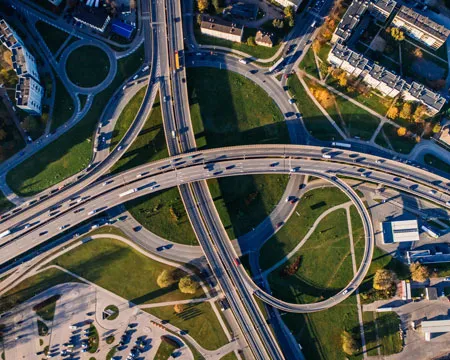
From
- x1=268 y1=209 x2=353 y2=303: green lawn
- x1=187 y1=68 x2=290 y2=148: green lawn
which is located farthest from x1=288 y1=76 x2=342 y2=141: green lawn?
x1=268 y1=209 x2=353 y2=303: green lawn

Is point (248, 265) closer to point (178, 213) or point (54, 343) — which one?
point (178, 213)

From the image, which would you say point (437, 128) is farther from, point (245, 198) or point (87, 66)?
point (87, 66)

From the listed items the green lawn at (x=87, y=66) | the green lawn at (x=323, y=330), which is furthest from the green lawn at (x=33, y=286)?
the green lawn at (x=323, y=330)

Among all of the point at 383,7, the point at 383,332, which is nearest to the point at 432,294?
the point at 383,332

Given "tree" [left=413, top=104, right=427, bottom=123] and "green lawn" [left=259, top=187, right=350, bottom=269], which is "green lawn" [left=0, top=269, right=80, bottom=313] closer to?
"green lawn" [left=259, top=187, right=350, bottom=269]

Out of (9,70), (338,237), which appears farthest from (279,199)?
(9,70)

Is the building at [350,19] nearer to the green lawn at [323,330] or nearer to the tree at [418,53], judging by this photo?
the tree at [418,53]
